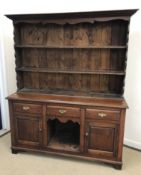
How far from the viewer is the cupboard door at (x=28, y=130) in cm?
233

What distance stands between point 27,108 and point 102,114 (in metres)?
0.91

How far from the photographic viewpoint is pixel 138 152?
254 cm

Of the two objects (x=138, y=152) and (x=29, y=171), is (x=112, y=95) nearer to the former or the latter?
(x=138, y=152)

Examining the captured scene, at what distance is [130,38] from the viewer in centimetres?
239

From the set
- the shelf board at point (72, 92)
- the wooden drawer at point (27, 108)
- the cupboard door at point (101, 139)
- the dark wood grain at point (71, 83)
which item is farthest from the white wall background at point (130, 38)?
the wooden drawer at point (27, 108)

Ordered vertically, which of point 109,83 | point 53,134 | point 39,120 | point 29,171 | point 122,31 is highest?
point 122,31

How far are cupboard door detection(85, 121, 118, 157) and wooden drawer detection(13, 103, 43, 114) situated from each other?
2.01 feet

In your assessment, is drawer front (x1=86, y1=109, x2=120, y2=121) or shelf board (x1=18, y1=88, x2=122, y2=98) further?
shelf board (x1=18, y1=88, x2=122, y2=98)

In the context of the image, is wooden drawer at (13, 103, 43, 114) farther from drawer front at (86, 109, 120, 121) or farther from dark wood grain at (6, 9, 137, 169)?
drawer front at (86, 109, 120, 121)

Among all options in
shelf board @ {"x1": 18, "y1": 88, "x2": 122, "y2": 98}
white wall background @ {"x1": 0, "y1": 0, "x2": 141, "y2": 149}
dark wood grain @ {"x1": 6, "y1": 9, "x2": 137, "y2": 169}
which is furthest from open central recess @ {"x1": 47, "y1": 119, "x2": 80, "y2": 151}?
white wall background @ {"x1": 0, "y1": 0, "x2": 141, "y2": 149}

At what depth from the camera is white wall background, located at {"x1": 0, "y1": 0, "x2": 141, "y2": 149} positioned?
236 cm

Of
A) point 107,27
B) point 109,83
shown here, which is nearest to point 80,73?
point 109,83

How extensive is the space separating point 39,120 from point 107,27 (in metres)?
1.41

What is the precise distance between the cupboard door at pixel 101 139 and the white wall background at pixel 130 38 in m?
0.59
